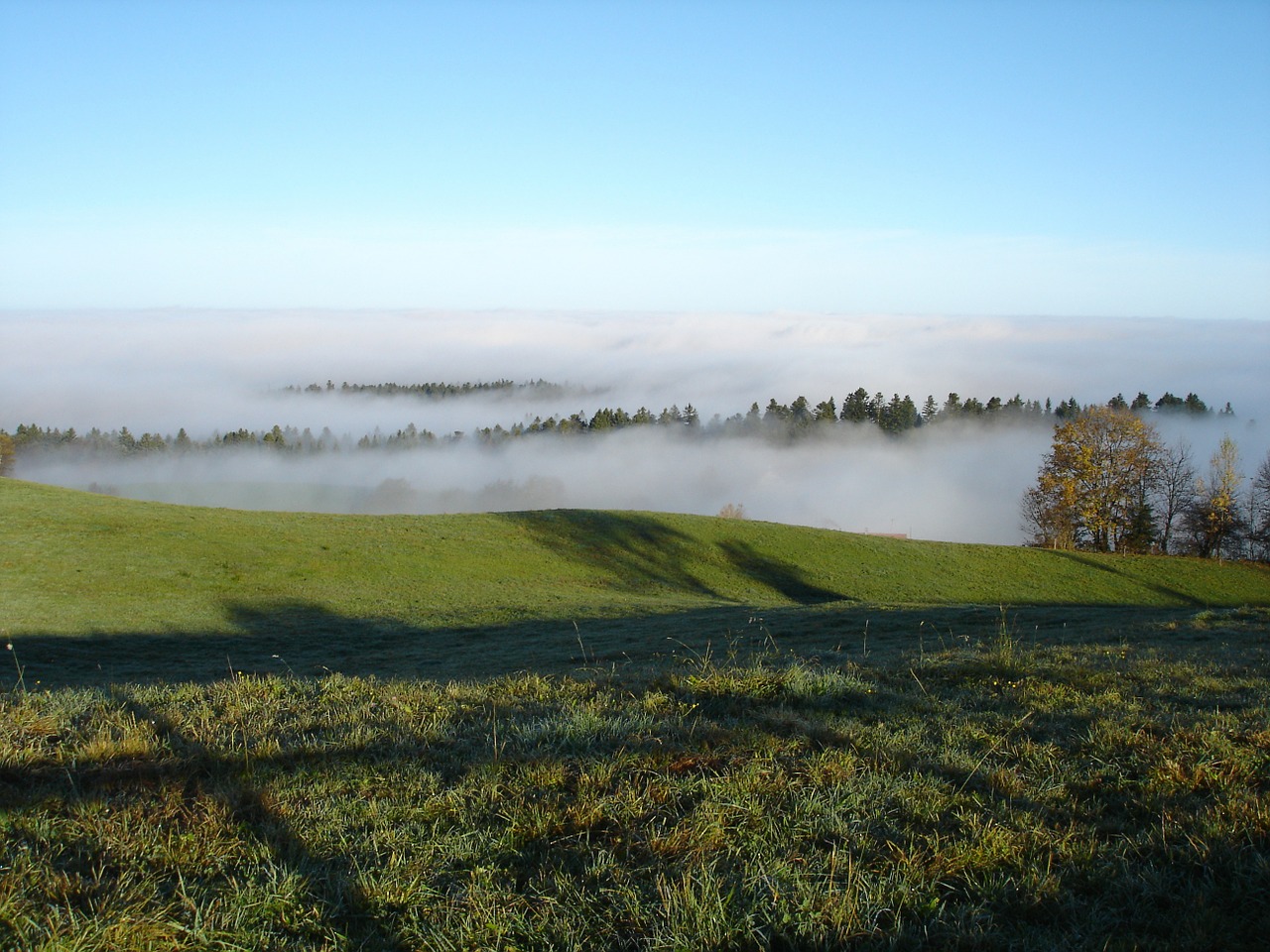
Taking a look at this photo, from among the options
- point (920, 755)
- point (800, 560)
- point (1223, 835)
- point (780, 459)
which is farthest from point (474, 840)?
point (780, 459)

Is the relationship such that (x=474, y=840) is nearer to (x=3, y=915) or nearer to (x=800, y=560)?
(x=3, y=915)

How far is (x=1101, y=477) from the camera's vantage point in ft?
190

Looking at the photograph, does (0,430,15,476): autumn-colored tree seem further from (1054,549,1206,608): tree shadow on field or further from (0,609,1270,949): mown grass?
(0,609,1270,949): mown grass

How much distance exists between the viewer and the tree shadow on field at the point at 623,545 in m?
39.3

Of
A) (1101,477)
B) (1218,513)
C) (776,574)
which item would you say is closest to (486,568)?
(776,574)

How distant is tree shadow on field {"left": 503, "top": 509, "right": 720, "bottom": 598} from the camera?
39344 mm

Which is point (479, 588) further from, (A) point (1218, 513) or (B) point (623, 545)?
(A) point (1218, 513)

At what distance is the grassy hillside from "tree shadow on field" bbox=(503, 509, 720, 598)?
16 cm

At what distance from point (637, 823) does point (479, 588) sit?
30667 millimetres

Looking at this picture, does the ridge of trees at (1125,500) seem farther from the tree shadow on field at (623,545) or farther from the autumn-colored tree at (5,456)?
the autumn-colored tree at (5,456)

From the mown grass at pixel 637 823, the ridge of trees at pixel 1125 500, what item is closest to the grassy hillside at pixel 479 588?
the mown grass at pixel 637 823

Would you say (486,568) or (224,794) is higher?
(224,794)

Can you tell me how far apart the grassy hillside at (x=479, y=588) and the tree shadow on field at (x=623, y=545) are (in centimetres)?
16

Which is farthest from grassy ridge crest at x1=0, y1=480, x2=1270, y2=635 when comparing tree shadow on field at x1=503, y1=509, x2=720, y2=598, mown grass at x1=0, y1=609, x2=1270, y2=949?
mown grass at x1=0, y1=609, x2=1270, y2=949
